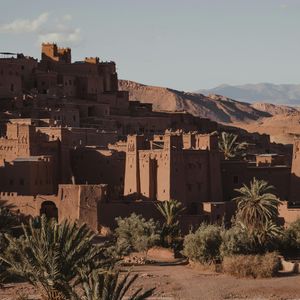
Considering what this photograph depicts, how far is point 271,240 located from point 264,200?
1.75 m

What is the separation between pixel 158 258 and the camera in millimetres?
40156

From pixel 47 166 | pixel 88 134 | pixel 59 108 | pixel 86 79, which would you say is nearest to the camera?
pixel 47 166

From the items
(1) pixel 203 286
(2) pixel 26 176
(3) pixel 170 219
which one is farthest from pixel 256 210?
(2) pixel 26 176

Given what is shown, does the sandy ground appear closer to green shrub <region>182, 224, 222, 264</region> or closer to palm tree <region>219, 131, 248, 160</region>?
green shrub <region>182, 224, 222, 264</region>

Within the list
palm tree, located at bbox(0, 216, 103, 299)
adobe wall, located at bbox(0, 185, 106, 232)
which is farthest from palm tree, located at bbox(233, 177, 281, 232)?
palm tree, located at bbox(0, 216, 103, 299)

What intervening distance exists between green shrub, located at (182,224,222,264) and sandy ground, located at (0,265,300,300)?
663mm

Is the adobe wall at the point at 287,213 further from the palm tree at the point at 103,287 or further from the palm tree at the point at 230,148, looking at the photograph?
the palm tree at the point at 103,287

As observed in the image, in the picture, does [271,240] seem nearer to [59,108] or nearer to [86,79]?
[59,108]

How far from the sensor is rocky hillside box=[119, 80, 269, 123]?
108188 millimetres

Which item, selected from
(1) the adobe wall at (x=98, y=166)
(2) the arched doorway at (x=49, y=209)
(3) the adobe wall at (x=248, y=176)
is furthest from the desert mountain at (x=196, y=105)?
(2) the arched doorway at (x=49, y=209)

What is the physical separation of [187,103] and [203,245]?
74.1 metres

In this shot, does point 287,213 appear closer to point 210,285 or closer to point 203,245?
point 203,245

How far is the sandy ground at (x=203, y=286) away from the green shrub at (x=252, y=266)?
378 mm

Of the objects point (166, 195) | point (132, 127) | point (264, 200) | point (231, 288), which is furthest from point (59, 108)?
point (231, 288)
